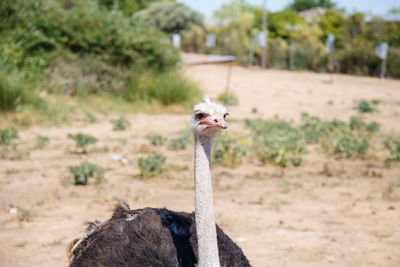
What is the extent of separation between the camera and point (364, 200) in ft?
19.1

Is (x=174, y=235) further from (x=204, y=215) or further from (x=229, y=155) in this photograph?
(x=229, y=155)

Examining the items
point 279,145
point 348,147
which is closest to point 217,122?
point 279,145

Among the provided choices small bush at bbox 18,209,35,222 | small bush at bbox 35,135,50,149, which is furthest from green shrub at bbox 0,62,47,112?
small bush at bbox 18,209,35,222

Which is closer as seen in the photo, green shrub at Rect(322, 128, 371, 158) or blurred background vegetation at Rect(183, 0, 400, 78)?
green shrub at Rect(322, 128, 371, 158)

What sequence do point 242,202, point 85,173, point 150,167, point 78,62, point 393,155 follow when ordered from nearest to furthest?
point 242,202, point 85,173, point 150,167, point 393,155, point 78,62

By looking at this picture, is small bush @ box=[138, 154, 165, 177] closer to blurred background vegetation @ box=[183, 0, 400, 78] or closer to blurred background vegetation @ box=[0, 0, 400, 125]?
blurred background vegetation @ box=[0, 0, 400, 125]

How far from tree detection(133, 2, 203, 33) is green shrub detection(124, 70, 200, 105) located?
32276mm

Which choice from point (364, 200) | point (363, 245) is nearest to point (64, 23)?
point (364, 200)

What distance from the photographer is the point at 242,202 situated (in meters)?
5.72

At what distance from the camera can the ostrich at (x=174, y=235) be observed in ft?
7.98

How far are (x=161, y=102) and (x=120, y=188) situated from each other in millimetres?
6560

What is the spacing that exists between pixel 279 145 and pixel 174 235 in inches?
190

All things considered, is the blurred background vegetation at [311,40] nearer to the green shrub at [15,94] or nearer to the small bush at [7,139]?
the green shrub at [15,94]

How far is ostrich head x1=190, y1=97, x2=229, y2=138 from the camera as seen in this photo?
2.35 m
